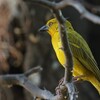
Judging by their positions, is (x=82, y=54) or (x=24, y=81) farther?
(x=82, y=54)

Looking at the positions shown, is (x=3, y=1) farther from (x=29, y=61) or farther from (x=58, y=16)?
(x=58, y=16)

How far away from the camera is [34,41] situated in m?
7.49

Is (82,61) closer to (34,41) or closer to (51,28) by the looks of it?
(51,28)

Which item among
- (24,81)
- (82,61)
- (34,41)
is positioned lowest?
(34,41)

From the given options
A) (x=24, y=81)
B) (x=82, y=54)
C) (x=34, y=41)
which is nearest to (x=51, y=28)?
(x=82, y=54)

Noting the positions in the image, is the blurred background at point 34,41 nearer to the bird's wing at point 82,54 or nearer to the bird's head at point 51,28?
the bird's head at point 51,28

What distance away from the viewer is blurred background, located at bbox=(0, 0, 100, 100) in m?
7.43

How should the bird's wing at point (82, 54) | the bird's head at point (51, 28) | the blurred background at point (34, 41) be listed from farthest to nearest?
1. the blurred background at point (34, 41)
2. the bird's head at point (51, 28)
3. the bird's wing at point (82, 54)

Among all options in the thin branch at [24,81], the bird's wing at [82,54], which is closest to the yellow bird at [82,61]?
the bird's wing at [82,54]

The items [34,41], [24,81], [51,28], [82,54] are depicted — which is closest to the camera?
[24,81]

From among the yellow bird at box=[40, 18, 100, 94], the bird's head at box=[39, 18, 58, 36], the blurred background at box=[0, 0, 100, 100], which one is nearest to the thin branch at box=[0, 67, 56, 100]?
the yellow bird at box=[40, 18, 100, 94]

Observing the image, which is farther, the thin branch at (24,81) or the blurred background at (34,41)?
the blurred background at (34,41)

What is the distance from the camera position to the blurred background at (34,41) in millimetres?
7434

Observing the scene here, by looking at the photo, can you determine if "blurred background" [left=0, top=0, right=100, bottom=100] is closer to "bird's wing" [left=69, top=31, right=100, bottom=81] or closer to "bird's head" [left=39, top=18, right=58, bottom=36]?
"bird's head" [left=39, top=18, right=58, bottom=36]
